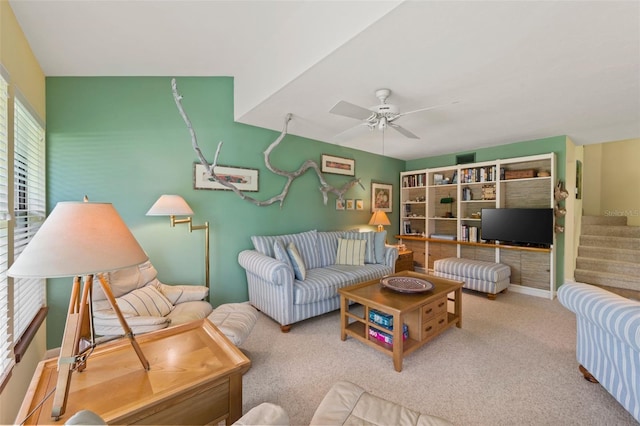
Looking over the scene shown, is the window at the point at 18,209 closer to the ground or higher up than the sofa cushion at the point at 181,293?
higher up

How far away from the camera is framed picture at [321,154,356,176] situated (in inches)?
164

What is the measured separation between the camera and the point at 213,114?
3.01m

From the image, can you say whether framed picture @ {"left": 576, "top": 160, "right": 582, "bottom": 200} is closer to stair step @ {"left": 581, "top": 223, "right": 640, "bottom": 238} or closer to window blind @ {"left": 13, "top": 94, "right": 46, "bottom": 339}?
stair step @ {"left": 581, "top": 223, "right": 640, "bottom": 238}

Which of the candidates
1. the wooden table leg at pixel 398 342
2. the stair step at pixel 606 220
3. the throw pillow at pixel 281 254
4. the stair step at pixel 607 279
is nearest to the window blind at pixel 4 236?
the throw pillow at pixel 281 254

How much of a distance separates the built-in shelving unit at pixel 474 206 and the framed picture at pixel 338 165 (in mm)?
1482

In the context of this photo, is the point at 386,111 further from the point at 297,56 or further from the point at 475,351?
the point at 475,351

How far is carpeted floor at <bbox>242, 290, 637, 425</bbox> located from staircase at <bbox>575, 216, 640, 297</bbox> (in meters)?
1.92

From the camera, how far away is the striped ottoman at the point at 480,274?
354 centimetres

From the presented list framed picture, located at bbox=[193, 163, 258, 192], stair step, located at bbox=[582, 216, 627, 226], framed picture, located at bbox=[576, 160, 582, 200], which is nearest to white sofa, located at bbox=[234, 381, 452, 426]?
framed picture, located at bbox=[193, 163, 258, 192]

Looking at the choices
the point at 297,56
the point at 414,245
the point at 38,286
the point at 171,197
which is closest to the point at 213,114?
the point at 171,197

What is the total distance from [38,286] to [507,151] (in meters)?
5.95

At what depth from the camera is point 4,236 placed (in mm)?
1440

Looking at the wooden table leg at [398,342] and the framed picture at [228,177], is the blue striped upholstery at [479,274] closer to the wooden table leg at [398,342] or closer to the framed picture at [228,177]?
the wooden table leg at [398,342]

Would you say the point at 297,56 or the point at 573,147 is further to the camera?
the point at 573,147
